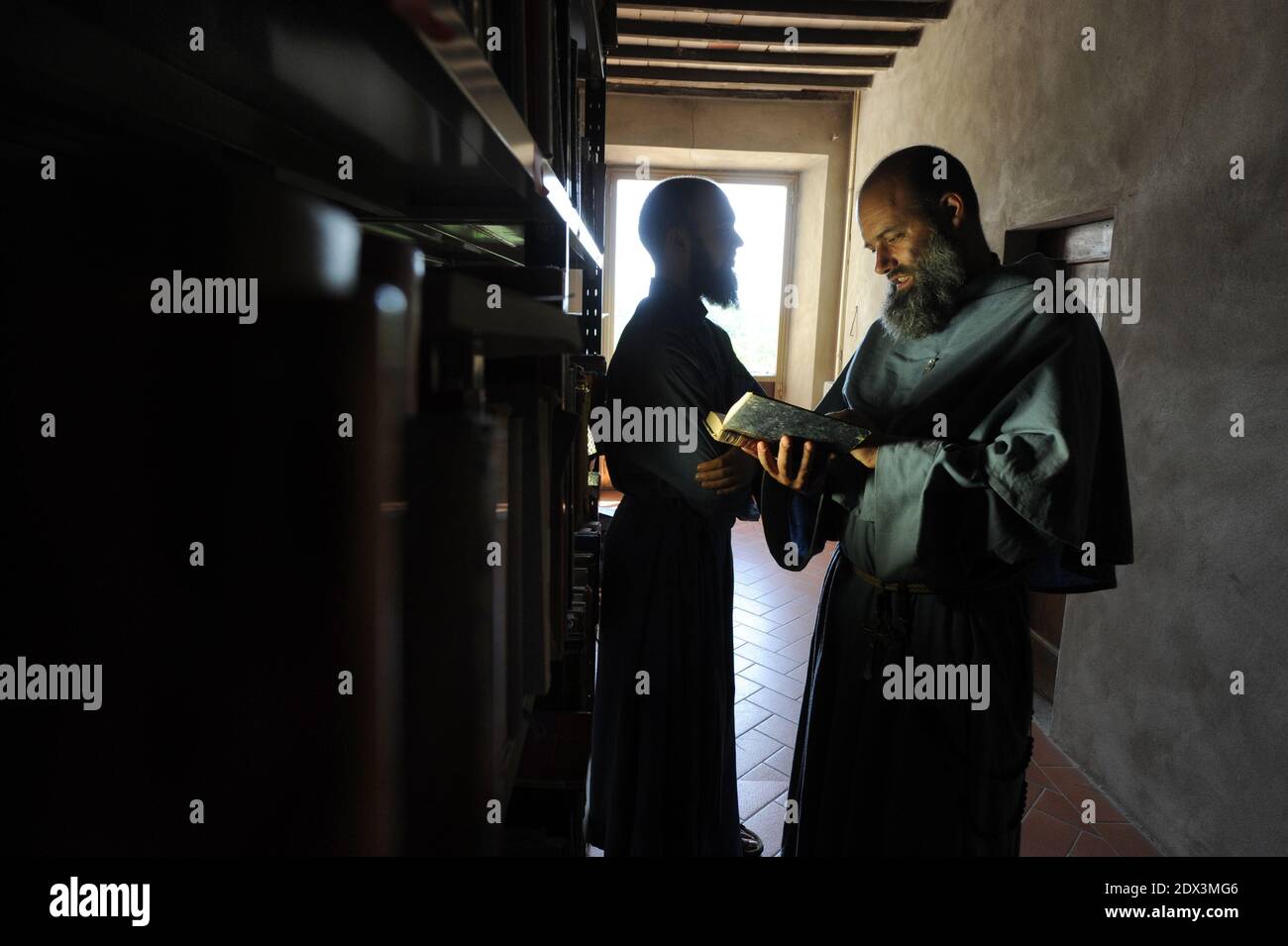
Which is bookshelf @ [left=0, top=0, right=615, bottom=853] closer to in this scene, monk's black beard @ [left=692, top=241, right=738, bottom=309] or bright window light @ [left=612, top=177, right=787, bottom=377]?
Result: monk's black beard @ [left=692, top=241, right=738, bottom=309]

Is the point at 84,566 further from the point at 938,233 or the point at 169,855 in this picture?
Answer: the point at 938,233

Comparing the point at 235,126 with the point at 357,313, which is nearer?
the point at 357,313

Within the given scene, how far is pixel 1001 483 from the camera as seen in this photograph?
4.06ft

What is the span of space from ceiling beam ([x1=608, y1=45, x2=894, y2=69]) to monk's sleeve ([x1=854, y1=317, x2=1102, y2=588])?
5.13 meters

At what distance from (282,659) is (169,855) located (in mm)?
144

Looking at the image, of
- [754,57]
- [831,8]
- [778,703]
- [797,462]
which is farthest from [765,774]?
[754,57]

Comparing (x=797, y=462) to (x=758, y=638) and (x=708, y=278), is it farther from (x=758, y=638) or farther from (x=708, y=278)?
(x=758, y=638)

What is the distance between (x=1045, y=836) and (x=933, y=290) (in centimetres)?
193

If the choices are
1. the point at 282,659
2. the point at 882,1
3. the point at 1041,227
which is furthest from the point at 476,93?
the point at 882,1

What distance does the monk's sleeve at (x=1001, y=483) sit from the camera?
121cm

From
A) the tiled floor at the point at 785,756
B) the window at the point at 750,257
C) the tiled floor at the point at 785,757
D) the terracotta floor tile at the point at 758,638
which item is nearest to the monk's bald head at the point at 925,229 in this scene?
the tiled floor at the point at 785,756

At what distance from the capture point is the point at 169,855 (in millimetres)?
449

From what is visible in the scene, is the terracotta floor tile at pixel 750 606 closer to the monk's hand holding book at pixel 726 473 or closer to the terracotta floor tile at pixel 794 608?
the terracotta floor tile at pixel 794 608
